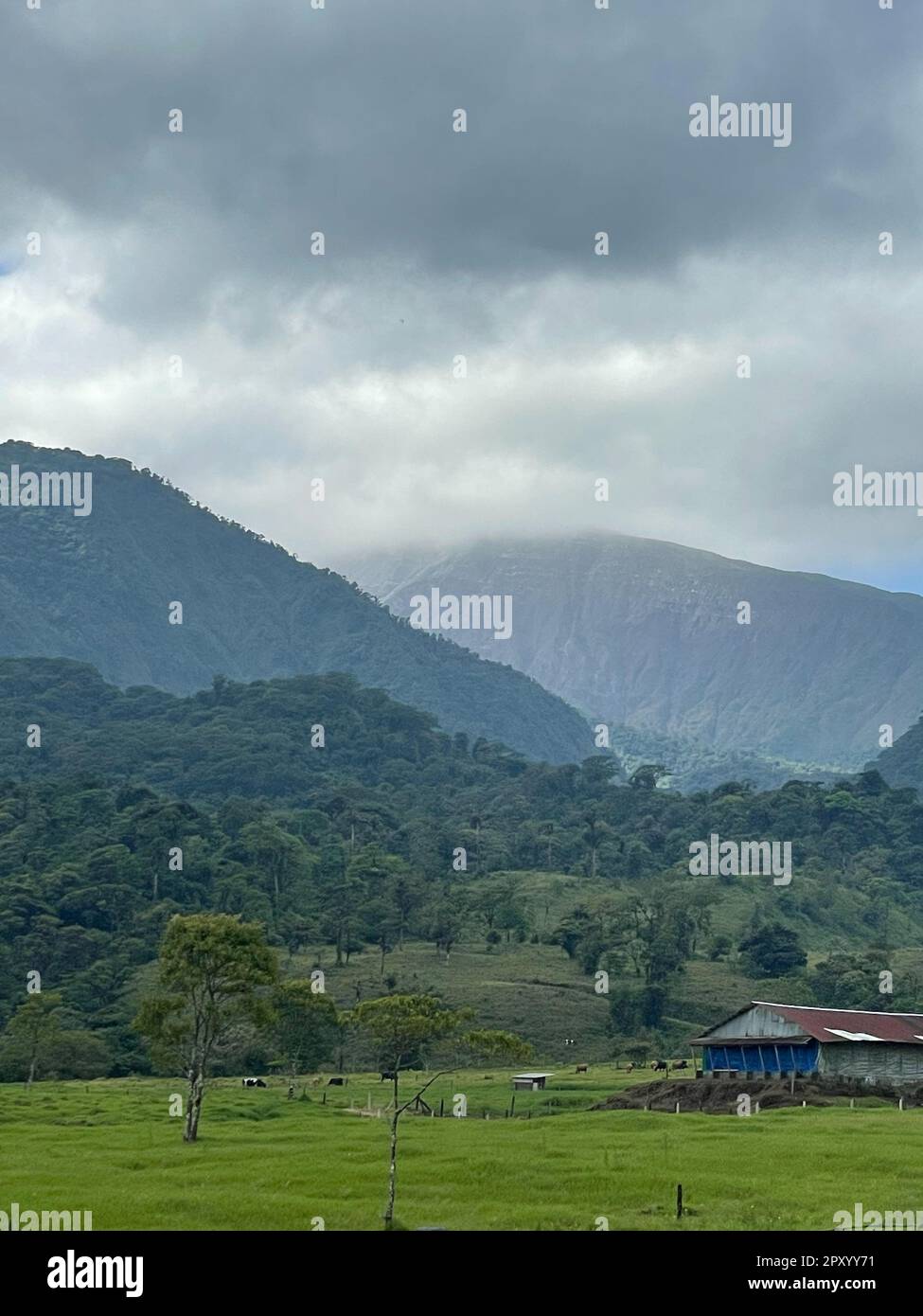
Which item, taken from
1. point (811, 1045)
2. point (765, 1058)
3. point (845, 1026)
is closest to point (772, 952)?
point (845, 1026)

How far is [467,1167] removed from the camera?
4253 centimetres

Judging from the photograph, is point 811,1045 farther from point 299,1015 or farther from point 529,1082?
point 299,1015

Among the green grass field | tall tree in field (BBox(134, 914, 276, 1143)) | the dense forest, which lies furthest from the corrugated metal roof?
the dense forest

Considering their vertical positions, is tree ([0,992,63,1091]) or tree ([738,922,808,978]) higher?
tree ([738,922,808,978])

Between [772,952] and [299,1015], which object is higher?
[772,952]

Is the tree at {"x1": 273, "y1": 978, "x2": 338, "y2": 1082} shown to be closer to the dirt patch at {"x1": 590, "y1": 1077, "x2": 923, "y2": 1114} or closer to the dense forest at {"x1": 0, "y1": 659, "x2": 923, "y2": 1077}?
the dense forest at {"x1": 0, "y1": 659, "x2": 923, "y2": 1077}

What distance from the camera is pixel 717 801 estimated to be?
19888 centimetres

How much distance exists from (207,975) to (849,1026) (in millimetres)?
32232

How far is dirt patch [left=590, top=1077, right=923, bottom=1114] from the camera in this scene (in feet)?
210

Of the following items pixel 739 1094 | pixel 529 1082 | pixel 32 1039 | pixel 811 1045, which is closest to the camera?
pixel 739 1094

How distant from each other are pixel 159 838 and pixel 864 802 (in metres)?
91.0

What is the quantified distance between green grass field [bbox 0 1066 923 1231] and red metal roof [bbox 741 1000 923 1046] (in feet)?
25.2
